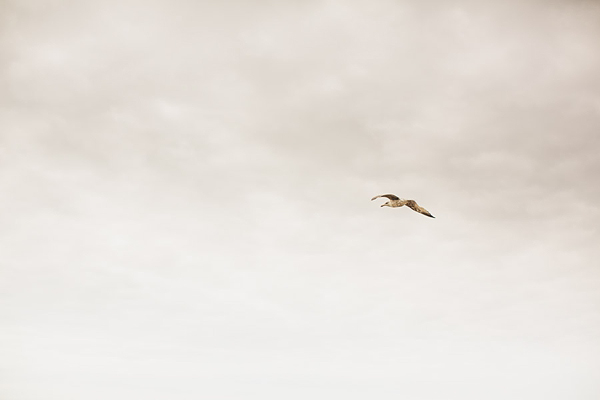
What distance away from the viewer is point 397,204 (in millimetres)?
40312
